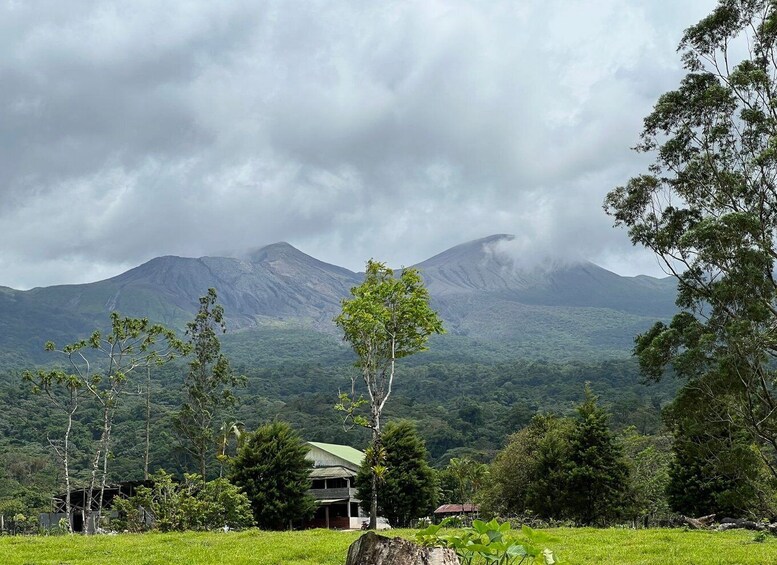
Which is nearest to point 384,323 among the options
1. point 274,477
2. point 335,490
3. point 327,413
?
point 274,477

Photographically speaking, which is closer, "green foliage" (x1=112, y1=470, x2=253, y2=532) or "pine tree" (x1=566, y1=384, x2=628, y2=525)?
"green foliage" (x1=112, y1=470, x2=253, y2=532)

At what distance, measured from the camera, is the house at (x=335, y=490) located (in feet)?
170

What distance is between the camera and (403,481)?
3638 cm

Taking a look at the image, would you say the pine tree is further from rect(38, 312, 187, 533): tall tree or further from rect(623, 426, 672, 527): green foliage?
rect(38, 312, 187, 533): tall tree

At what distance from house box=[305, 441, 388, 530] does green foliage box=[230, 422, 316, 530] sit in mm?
16531

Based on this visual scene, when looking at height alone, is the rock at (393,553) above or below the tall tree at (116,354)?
below

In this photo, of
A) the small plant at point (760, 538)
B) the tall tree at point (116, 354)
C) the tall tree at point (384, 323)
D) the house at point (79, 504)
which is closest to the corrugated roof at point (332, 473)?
the house at point (79, 504)

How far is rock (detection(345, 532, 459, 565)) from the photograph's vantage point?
14.1 ft

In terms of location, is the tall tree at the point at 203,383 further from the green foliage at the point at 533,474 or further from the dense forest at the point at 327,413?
the green foliage at the point at 533,474

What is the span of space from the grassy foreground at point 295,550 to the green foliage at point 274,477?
17000 mm

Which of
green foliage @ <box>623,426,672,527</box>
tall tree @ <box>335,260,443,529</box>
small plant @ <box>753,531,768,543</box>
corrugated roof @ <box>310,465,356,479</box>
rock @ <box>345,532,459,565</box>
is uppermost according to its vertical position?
tall tree @ <box>335,260,443,529</box>

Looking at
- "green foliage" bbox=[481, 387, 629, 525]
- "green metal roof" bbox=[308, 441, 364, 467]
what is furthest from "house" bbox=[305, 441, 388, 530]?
"green foliage" bbox=[481, 387, 629, 525]

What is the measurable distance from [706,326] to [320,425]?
83.5m

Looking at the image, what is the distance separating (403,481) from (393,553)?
33211 millimetres
